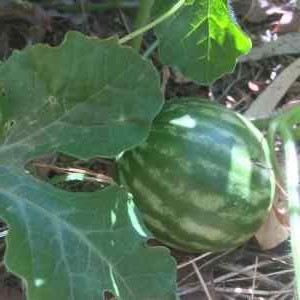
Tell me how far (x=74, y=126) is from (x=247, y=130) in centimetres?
44

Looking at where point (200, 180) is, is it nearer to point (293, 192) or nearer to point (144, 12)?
point (293, 192)

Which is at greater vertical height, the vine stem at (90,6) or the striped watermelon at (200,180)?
the vine stem at (90,6)

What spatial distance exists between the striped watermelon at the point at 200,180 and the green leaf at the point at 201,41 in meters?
0.13

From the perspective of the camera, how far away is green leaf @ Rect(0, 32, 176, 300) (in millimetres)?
1679

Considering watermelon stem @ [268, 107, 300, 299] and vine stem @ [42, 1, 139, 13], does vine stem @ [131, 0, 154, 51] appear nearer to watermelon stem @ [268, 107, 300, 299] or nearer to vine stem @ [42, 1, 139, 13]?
vine stem @ [42, 1, 139, 13]

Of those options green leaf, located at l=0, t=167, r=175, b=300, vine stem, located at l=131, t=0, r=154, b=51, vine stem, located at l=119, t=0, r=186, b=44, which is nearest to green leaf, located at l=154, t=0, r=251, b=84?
vine stem, located at l=119, t=0, r=186, b=44

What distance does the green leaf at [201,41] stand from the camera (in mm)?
1997

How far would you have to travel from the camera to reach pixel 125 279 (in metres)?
1.69

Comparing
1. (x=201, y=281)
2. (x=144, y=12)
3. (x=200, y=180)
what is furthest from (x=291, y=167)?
(x=144, y=12)

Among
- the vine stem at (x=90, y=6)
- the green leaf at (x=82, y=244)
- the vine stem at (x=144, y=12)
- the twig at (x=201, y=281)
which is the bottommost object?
the twig at (x=201, y=281)

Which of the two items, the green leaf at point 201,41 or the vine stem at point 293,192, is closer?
the vine stem at point 293,192

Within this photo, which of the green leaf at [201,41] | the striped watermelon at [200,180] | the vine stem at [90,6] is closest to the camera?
the striped watermelon at [200,180]

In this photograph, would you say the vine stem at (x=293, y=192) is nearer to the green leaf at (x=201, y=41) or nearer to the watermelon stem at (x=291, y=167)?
the watermelon stem at (x=291, y=167)

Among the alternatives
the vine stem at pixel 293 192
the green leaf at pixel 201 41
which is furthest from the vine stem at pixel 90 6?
the vine stem at pixel 293 192
